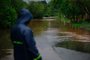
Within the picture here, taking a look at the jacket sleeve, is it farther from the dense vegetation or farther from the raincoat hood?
the dense vegetation

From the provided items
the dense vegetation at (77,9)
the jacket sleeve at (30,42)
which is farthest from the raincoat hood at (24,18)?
the dense vegetation at (77,9)

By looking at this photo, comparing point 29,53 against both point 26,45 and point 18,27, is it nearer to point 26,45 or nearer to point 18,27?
point 26,45

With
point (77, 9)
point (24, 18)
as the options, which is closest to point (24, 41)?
point (24, 18)

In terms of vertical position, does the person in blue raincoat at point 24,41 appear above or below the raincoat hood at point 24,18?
below

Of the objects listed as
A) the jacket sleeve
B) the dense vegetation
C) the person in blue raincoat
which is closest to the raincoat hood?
the person in blue raincoat

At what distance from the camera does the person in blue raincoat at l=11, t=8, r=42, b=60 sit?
14.8ft

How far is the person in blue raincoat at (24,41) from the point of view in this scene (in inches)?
178

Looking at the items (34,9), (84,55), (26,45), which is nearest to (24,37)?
(26,45)

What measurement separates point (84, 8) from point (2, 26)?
1471 centimetres

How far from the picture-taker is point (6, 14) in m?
33.5

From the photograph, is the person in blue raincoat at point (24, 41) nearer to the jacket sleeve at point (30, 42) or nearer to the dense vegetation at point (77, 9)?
the jacket sleeve at point (30, 42)

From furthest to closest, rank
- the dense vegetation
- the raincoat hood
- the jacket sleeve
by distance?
the dense vegetation, the raincoat hood, the jacket sleeve

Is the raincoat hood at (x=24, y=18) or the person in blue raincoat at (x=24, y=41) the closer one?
the person in blue raincoat at (x=24, y=41)

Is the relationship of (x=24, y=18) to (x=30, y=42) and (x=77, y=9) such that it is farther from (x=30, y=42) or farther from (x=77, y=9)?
(x=77, y=9)
